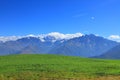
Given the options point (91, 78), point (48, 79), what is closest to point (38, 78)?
point (48, 79)

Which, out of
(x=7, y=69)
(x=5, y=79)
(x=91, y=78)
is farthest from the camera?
(x=7, y=69)

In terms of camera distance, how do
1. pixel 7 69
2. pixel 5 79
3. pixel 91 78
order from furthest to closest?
pixel 7 69 → pixel 91 78 → pixel 5 79

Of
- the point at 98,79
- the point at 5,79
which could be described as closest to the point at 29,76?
the point at 5,79

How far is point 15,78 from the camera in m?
35.6

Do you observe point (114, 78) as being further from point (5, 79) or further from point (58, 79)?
point (5, 79)

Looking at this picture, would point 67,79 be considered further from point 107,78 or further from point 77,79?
point 107,78

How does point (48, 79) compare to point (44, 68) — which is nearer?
point (48, 79)

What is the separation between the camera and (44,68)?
47.2 metres

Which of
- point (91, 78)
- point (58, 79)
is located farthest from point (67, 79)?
point (91, 78)

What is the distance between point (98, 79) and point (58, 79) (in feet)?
16.7

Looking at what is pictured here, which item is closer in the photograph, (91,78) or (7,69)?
(91,78)

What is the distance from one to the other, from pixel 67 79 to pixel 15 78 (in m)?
6.64

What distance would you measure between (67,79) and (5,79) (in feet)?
25.0

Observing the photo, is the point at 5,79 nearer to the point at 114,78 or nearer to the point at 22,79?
the point at 22,79
